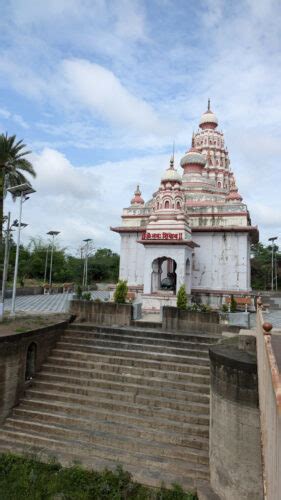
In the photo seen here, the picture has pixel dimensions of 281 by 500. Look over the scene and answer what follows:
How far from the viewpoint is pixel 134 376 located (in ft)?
38.4

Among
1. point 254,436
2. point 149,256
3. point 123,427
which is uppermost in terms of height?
point 149,256

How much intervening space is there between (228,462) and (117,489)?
2.67 meters

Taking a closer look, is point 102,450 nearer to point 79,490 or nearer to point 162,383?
point 79,490

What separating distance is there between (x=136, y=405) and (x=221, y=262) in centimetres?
1390

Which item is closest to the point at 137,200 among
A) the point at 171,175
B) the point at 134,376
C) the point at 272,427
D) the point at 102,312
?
the point at 171,175

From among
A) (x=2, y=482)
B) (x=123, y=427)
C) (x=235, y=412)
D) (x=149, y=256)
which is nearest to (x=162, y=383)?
(x=123, y=427)

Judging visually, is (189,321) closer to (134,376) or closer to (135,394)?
(134,376)

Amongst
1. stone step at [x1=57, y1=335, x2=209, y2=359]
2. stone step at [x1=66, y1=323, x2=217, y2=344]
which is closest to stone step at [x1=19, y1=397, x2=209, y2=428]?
stone step at [x1=57, y1=335, x2=209, y2=359]

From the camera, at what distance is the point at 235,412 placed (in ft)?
26.8

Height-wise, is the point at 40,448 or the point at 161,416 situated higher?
the point at 161,416

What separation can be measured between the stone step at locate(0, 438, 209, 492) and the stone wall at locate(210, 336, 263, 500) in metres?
0.49

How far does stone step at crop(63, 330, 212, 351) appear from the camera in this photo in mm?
12508

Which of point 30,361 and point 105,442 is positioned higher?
point 30,361

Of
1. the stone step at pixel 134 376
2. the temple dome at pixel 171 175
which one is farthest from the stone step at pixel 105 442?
the temple dome at pixel 171 175
